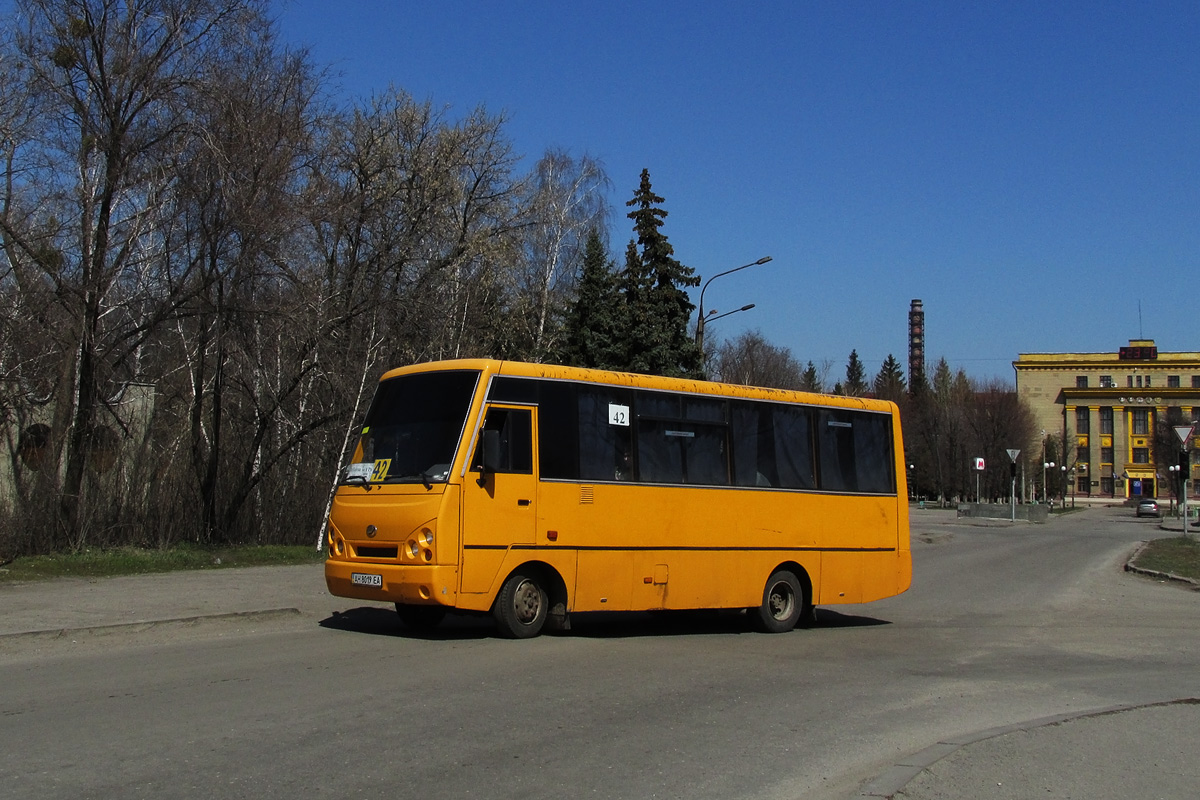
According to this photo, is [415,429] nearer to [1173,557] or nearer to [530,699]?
[530,699]

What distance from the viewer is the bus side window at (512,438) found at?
39.7ft

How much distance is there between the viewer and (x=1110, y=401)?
422 ft

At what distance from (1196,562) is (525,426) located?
74.5 feet

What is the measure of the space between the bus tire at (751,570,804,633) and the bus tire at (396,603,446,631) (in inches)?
164

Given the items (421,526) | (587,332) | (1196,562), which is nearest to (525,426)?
(421,526)

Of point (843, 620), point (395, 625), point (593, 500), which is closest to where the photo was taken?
point (593, 500)

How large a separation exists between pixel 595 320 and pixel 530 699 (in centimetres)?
3446

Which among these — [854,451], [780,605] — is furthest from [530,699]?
[854,451]

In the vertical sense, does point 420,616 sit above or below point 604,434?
below

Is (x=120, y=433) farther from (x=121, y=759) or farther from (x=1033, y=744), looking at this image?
(x=1033, y=744)

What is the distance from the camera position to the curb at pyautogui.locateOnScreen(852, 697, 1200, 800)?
6.23 metres

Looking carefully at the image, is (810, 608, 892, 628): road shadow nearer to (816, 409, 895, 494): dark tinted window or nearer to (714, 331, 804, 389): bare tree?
(816, 409, 895, 494): dark tinted window

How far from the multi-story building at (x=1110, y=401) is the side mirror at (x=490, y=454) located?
122 m

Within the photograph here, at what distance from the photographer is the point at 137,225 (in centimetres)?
2042
